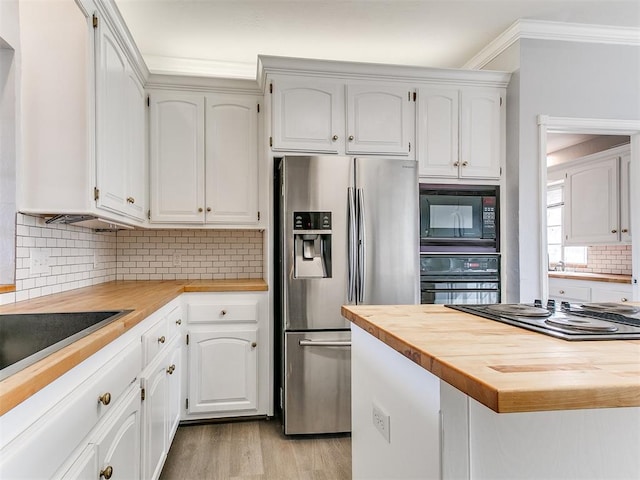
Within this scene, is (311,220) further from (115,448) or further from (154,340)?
(115,448)

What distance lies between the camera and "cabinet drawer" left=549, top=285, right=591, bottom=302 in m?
4.41

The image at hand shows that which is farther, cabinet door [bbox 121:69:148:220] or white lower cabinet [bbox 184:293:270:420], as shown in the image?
white lower cabinet [bbox 184:293:270:420]

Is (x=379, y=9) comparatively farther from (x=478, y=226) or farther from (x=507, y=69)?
(x=478, y=226)

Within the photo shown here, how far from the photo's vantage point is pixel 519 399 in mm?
658

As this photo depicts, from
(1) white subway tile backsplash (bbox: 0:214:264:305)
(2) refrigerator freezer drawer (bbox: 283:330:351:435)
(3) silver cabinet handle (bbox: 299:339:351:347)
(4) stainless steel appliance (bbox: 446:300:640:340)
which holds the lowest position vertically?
(2) refrigerator freezer drawer (bbox: 283:330:351:435)

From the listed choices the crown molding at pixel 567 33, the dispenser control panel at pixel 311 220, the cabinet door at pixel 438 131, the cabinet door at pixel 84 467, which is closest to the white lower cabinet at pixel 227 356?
the dispenser control panel at pixel 311 220

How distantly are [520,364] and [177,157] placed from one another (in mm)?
2685

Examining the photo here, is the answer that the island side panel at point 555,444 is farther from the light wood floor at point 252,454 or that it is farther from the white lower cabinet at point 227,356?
the white lower cabinet at point 227,356

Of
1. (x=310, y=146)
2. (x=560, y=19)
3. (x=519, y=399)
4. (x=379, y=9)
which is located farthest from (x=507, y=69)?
(x=519, y=399)

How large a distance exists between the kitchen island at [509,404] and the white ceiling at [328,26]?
2.25 m

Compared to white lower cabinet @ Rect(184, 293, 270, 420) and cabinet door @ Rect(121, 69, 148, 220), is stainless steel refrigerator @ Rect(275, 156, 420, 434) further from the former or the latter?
cabinet door @ Rect(121, 69, 148, 220)

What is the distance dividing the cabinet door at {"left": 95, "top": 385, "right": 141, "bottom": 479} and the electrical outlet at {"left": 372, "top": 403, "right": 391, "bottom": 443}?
80 centimetres

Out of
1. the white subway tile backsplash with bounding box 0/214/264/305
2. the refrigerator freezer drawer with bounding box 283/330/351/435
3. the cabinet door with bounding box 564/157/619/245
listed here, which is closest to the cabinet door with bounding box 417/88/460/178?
the refrigerator freezer drawer with bounding box 283/330/351/435

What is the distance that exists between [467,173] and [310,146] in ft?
3.72
